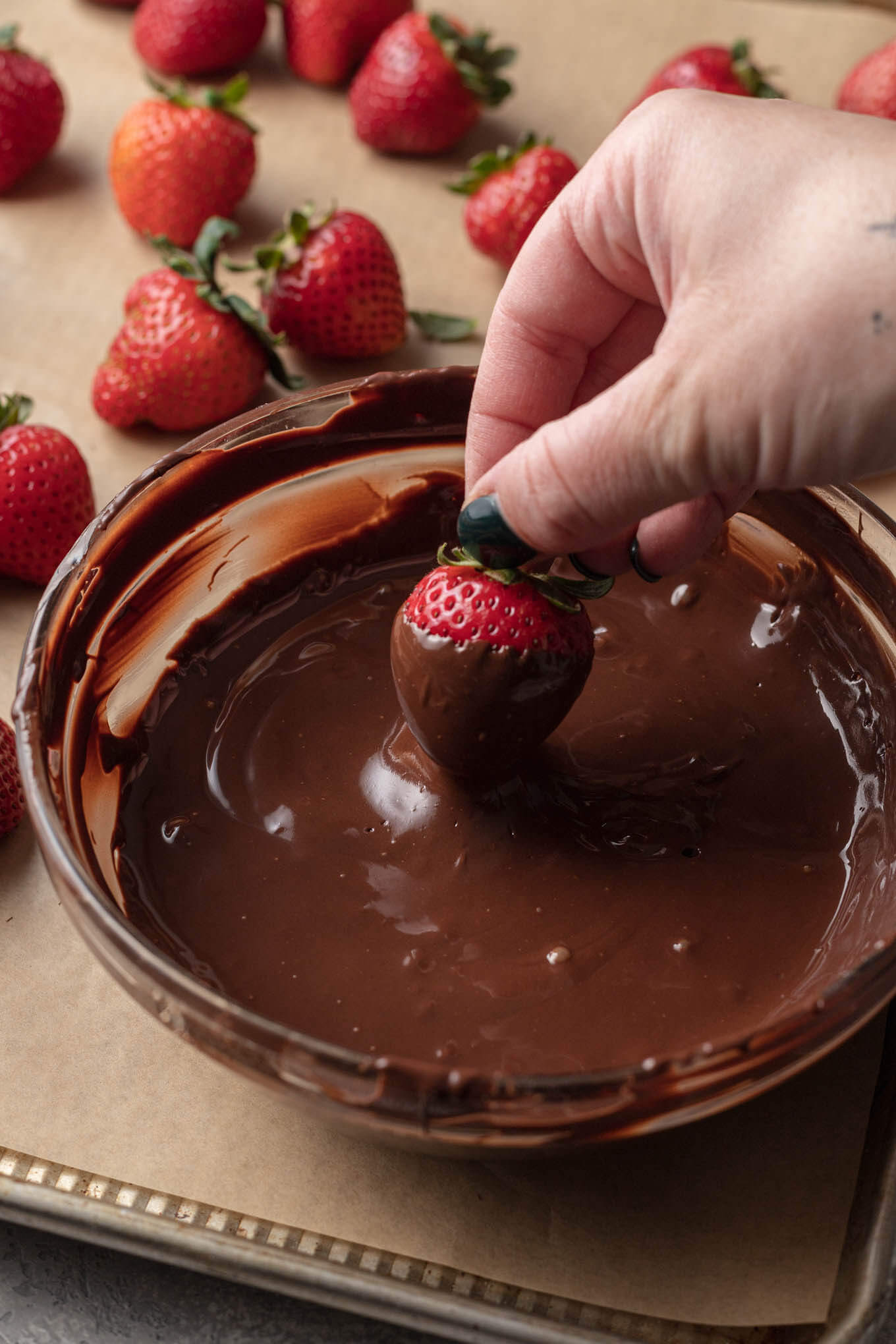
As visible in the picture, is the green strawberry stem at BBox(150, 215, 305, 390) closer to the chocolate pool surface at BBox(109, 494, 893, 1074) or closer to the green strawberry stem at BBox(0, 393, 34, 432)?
the green strawberry stem at BBox(0, 393, 34, 432)

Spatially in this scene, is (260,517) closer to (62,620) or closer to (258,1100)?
(62,620)

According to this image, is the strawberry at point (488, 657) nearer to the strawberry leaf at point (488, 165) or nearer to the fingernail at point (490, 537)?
the fingernail at point (490, 537)

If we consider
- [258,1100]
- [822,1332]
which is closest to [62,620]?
[258,1100]

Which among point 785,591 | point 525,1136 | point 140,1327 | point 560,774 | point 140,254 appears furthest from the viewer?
point 140,254

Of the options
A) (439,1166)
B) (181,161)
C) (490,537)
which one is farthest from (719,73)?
(439,1166)

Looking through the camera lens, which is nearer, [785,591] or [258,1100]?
[258,1100]
